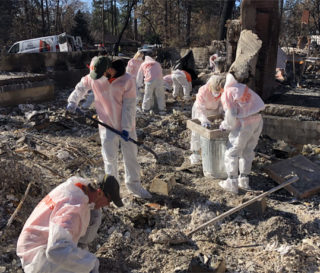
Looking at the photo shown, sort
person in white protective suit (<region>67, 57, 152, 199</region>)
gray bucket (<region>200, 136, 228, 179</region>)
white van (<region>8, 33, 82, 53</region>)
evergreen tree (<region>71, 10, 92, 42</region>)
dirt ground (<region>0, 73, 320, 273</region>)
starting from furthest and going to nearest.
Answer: evergreen tree (<region>71, 10, 92, 42</region>) < white van (<region>8, 33, 82, 53</region>) < gray bucket (<region>200, 136, 228, 179</region>) < person in white protective suit (<region>67, 57, 152, 199</region>) < dirt ground (<region>0, 73, 320, 273</region>)

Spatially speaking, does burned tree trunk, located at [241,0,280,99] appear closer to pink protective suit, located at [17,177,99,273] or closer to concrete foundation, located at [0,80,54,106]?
pink protective suit, located at [17,177,99,273]

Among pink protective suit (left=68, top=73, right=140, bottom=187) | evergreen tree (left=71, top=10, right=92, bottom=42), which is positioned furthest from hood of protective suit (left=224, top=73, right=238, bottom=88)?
evergreen tree (left=71, top=10, right=92, bottom=42)

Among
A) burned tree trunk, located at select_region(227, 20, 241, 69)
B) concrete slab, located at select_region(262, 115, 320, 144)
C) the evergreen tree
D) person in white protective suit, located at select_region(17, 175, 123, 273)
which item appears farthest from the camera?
the evergreen tree

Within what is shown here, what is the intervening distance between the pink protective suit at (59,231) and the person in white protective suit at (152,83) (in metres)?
6.63

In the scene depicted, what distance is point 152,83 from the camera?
8.96 meters

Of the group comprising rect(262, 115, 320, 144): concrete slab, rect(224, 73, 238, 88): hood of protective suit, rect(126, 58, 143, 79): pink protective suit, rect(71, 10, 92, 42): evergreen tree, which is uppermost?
rect(71, 10, 92, 42): evergreen tree

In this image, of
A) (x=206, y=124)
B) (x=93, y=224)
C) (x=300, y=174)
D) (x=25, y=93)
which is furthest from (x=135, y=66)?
(x=93, y=224)

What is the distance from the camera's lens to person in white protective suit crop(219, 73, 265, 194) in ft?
14.7

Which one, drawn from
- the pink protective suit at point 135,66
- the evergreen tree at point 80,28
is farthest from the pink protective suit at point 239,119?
the evergreen tree at point 80,28

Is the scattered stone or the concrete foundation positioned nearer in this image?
the scattered stone

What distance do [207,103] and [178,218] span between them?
198 centimetres

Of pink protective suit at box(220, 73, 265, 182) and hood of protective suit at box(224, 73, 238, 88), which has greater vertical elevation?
hood of protective suit at box(224, 73, 238, 88)

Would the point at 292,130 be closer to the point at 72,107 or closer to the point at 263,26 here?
the point at 263,26

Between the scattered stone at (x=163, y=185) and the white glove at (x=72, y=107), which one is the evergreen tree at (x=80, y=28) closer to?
the white glove at (x=72, y=107)
